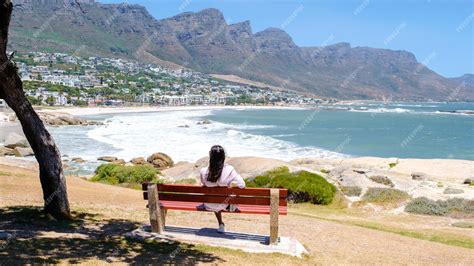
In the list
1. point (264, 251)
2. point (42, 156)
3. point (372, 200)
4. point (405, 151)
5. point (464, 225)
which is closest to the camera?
point (264, 251)

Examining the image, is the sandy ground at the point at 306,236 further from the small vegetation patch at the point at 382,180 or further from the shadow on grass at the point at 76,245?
the small vegetation patch at the point at 382,180

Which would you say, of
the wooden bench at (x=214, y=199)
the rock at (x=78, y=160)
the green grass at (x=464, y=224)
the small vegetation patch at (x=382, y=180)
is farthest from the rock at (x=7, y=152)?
the green grass at (x=464, y=224)

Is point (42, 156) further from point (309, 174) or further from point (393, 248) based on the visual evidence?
point (309, 174)

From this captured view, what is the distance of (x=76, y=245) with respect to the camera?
6.62 m

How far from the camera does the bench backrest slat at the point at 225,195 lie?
704cm

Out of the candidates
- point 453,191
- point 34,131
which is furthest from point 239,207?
point 453,191

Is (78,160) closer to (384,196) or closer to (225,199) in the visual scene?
(384,196)

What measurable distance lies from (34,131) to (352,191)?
47.1 ft

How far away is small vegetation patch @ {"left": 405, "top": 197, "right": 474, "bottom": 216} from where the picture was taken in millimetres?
16719

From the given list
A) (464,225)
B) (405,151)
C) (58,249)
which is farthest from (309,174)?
(405,151)

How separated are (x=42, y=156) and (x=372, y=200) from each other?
45.2ft

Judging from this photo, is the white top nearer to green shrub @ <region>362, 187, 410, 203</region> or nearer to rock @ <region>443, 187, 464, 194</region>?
green shrub @ <region>362, 187, 410, 203</region>

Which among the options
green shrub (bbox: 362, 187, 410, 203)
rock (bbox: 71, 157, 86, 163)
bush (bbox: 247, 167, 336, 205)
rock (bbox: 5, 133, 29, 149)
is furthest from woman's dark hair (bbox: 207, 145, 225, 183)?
rock (bbox: 5, 133, 29, 149)

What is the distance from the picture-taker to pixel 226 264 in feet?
20.5
